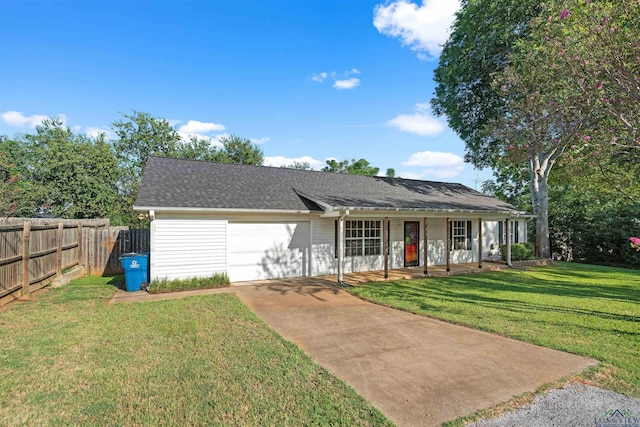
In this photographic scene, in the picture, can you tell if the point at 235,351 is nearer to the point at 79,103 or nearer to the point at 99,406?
the point at 99,406

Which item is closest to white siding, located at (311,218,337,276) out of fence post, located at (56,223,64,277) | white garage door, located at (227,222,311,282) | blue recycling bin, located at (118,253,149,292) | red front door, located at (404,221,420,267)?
white garage door, located at (227,222,311,282)

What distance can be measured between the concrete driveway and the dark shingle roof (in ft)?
12.7

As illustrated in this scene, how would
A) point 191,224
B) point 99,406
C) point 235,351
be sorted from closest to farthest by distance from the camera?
point 99,406, point 235,351, point 191,224

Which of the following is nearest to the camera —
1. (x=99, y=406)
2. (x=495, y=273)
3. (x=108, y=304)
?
(x=99, y=406)

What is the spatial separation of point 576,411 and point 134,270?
30.8ft

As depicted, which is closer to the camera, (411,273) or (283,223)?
(283,223)

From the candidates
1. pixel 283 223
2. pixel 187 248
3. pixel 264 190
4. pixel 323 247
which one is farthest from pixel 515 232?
pixel 187 248

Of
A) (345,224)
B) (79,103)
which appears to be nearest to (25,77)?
(79,103)

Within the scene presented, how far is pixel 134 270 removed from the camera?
8656mm

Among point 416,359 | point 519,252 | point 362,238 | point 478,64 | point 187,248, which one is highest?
point 478,64

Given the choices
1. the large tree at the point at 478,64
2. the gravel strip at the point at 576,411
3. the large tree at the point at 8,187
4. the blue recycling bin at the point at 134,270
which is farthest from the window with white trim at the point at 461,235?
the large tree at the point at 8,187

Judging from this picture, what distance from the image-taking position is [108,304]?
282 inches

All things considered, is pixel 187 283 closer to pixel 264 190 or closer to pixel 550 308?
pixel 264 190

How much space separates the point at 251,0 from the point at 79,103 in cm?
1179
